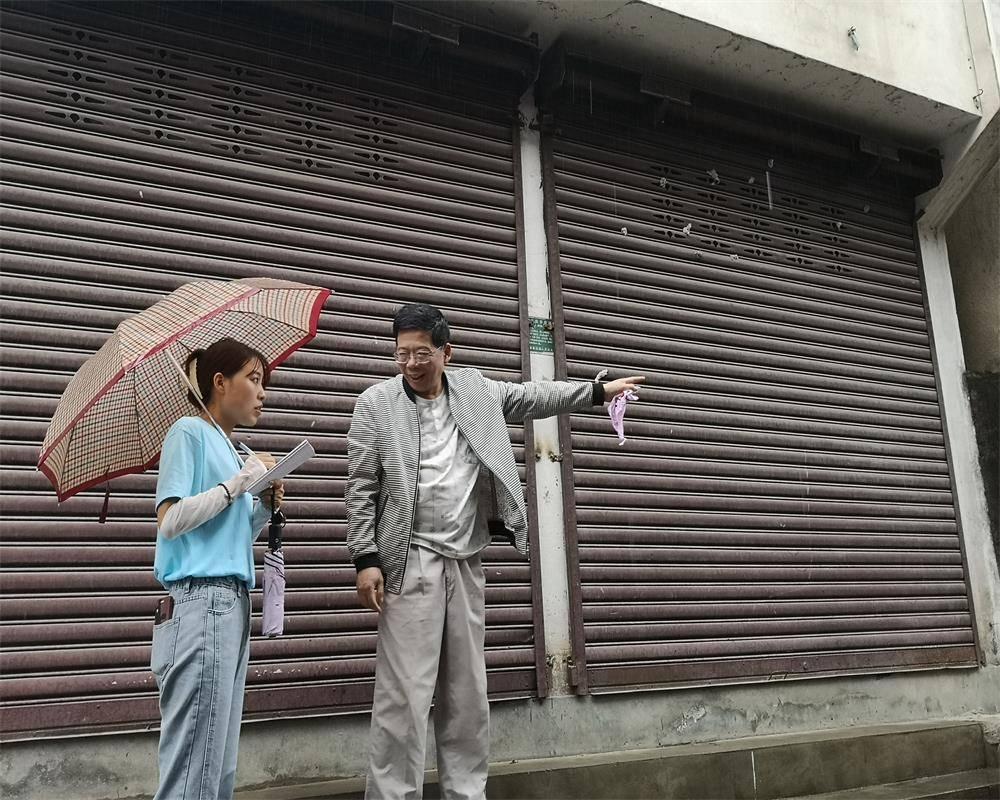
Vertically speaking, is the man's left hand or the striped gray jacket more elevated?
the man's left hand

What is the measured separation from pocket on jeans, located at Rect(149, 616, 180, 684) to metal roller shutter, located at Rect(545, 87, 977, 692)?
2.90m

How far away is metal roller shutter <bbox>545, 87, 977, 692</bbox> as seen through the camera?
218 inches

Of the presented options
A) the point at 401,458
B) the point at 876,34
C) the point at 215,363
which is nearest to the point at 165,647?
the point at 215,363

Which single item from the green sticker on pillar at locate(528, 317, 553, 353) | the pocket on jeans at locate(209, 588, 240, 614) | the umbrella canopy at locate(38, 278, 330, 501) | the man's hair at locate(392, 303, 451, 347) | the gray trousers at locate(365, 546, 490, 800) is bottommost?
the gray trousers at locate(365, 546, 490, 800)

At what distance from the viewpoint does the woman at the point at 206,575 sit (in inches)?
104

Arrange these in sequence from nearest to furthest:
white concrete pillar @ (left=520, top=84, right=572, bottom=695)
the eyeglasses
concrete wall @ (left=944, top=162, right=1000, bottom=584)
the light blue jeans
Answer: the light blue jeans, the eyeglasses, white concrete pillar @ (left=520, top=84, right=572, bottom=695), concrete wall @ (left=944, top=162, right=1000, bottom=584)

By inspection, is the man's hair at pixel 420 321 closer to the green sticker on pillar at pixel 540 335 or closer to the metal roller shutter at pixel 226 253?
the metal roller shutter at pixel 226 253

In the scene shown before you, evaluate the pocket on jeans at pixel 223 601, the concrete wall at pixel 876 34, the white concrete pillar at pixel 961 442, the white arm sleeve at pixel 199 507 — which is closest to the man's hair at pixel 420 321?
the white arm sleeve at pixel 199 507

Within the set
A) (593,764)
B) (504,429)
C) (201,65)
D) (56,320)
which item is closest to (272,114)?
(201,65)

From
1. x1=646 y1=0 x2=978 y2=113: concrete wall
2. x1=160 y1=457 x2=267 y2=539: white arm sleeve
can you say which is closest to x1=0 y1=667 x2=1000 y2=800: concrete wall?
x1=160 y1=457 x2=267 y2=539: white arm sleeve

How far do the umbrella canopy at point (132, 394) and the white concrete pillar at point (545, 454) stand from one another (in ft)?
7.95

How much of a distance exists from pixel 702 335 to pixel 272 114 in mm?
3154

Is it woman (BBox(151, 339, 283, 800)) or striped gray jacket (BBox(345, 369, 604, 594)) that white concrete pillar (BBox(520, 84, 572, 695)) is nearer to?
striped gray jacket (BBox(345, 369, 604, 594))

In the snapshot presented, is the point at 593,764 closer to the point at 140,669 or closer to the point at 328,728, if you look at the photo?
the point at 328,728
